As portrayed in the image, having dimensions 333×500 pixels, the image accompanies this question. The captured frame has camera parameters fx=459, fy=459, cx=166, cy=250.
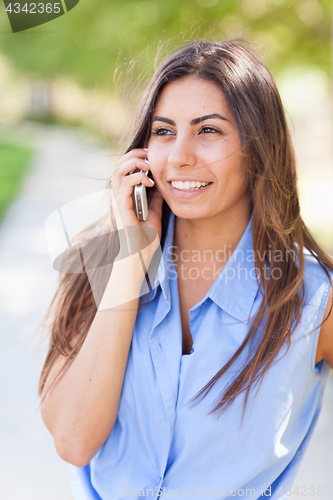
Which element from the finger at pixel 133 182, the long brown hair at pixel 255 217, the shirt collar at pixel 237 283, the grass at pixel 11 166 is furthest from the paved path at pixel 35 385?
the shirt collar at pixel 237 283

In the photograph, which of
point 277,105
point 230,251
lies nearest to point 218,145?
point 277,105

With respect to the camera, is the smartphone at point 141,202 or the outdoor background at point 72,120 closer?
the smartphone at point 141,202

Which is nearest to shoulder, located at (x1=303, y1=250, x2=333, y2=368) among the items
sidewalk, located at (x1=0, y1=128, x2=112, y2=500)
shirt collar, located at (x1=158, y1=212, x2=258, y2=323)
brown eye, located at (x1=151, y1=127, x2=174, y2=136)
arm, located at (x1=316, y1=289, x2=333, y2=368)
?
arm, located at (x1=316, y1=289, x2=333, y2=368)

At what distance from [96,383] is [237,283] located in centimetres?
60

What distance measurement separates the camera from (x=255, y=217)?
1.74 m

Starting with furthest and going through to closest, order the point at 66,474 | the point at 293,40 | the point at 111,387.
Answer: the point at 293,40 < the point at 66,474 < the point at 111,387

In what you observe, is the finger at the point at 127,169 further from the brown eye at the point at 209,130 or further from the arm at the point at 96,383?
the arm at the point at 96,383

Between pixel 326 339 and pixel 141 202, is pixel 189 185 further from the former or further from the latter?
pixel 326 339

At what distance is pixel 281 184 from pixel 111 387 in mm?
942

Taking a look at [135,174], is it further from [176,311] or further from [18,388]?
[18,388]

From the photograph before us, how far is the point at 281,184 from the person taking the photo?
170 centimetres

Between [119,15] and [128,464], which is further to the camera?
[119,15]

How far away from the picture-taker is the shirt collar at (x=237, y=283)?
63.4 inches

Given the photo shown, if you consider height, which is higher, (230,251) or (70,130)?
(70,130)
